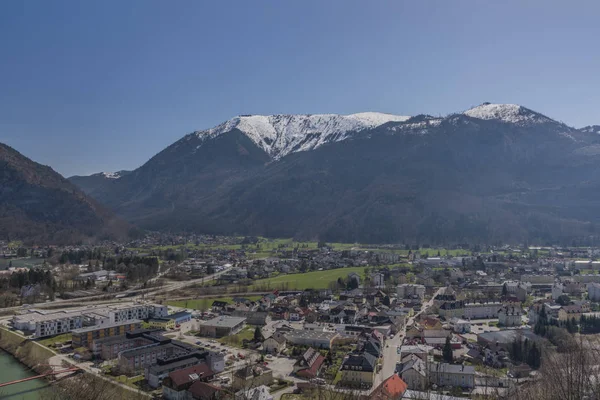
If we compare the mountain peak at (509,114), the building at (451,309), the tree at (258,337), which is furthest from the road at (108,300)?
the mountain peak at (509,114)

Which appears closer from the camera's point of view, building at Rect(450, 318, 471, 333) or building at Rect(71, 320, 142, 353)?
building at Rect(71, 320, 142, 353)

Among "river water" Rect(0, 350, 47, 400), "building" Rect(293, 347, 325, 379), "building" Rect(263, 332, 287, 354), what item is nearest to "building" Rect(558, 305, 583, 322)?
"building" Rect(293, 347, 325, 379)

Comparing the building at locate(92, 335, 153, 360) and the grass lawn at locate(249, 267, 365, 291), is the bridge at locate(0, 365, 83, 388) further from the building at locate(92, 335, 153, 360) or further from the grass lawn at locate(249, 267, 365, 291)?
the grass lawn at locate(249, 267, 365, 291)

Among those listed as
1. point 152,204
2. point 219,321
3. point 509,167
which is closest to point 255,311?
point 219,321

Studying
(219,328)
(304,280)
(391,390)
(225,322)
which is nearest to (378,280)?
(304,280)

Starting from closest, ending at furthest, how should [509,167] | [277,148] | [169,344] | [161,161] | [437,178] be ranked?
[169,344] < [437,178] < [509,167] < [161,161] < [277,148]

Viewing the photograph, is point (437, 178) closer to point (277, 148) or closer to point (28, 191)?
point (28, 191)
